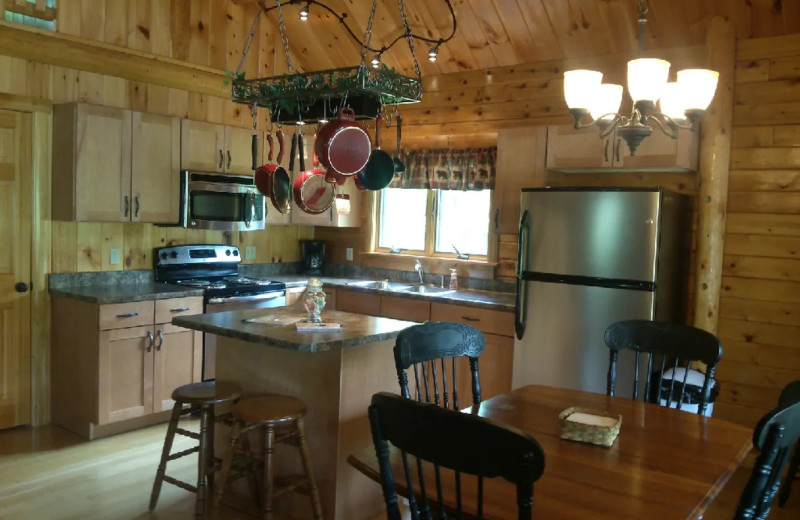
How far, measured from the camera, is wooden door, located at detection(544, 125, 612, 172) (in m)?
4.24

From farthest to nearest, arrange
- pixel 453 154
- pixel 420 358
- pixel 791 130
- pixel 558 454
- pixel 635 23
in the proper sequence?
pixel 453 154, pixel 635 23, pixel 791 130, pixel 420 358, pixel 558 454

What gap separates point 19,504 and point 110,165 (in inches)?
81.5

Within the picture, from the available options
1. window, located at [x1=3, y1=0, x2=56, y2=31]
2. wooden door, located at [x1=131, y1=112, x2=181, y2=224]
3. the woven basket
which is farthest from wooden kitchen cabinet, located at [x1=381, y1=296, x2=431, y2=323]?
window, located at [x1=3, y1=0, x2=56, y2=31]

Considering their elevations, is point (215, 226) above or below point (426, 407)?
above

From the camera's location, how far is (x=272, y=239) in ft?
19.2

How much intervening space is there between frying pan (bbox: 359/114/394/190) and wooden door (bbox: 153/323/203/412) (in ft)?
6.07

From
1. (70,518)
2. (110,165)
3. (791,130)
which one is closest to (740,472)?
(791,130)

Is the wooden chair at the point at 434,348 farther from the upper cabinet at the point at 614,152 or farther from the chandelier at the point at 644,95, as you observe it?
the upper cabinet at the point at 614,152

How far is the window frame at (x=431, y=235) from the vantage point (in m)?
5.13

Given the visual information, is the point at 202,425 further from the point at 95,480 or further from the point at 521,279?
the point at 521,279

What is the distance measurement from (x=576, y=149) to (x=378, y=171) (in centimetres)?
166

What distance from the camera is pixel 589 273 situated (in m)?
3.92

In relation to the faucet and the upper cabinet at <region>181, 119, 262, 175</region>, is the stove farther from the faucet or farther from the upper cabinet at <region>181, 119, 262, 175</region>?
the faucet

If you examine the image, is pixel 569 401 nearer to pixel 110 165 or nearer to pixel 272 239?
pixel 110 165
